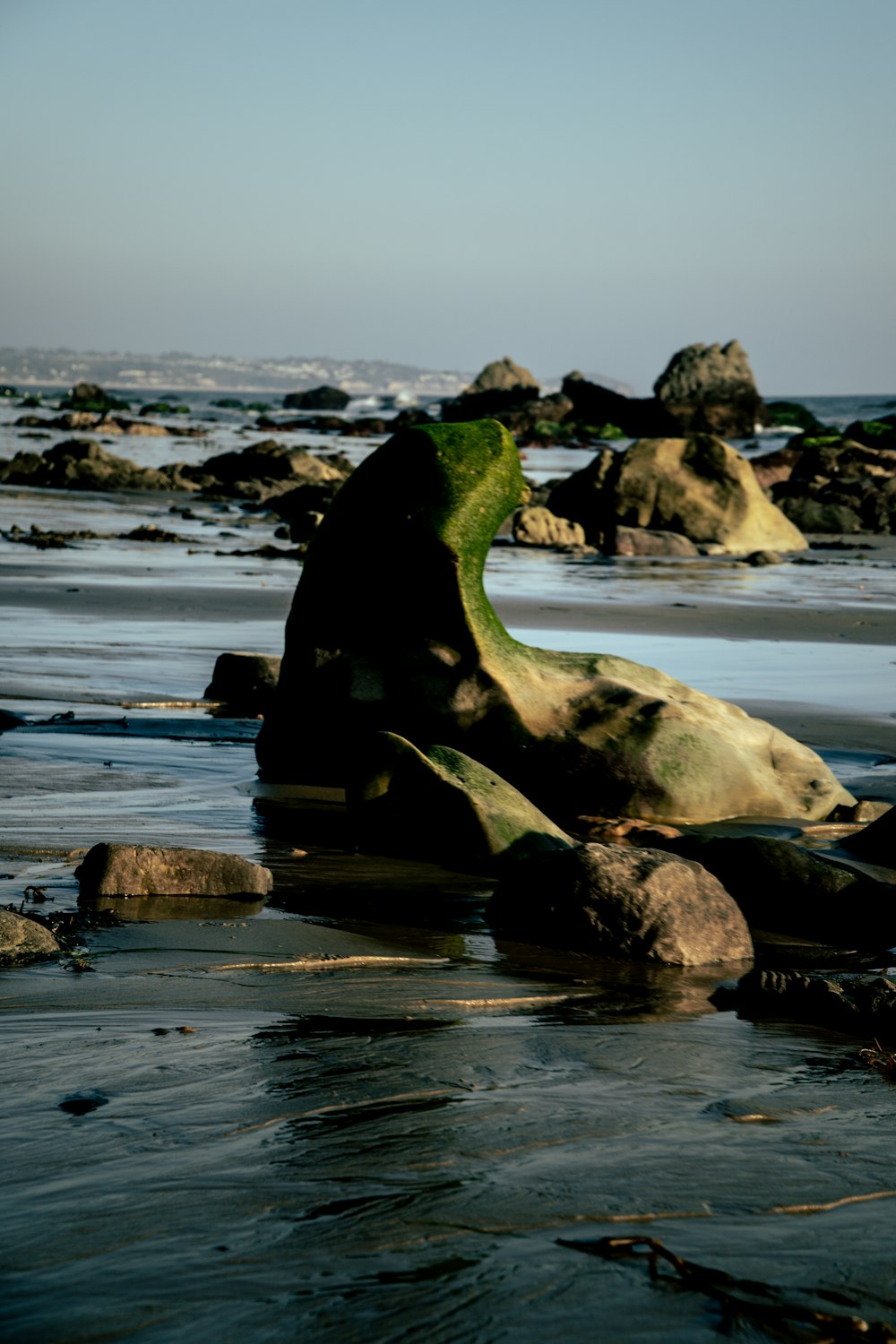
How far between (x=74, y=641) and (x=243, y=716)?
277cm

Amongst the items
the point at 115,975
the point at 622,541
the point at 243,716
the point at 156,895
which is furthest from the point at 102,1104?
the point at 622,541

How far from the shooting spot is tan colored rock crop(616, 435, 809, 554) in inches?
833

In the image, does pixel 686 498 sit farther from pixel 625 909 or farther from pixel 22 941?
pixel 22 941

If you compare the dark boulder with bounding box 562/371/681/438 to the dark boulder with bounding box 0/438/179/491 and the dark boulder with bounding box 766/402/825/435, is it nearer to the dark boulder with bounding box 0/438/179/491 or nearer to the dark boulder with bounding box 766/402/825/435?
the dark boulder with bounding box 766/402/825/435

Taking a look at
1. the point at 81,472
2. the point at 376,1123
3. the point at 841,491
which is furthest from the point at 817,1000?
the point at 81,472

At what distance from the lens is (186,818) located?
5.67 metres

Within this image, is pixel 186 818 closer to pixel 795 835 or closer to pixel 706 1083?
pixel 795 835

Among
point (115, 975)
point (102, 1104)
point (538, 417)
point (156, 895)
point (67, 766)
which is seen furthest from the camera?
point (538, 417)

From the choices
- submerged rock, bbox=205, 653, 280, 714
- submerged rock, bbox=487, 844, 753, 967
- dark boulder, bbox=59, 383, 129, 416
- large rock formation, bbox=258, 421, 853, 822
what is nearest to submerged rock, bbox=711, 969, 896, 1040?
submerged rock, bbox=487, 844, 753, 967

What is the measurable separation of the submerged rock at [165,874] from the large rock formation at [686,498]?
655 inches

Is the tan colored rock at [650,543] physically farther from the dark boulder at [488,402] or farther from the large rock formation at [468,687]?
the dark boulder at [488,402]

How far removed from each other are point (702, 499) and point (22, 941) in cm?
1845

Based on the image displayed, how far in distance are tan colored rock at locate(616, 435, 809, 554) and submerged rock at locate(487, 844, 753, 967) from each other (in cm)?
1680

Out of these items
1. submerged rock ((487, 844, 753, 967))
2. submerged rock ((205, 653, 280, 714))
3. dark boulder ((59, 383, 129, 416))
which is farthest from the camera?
dark boulder ((59, 383, 129, 416))
